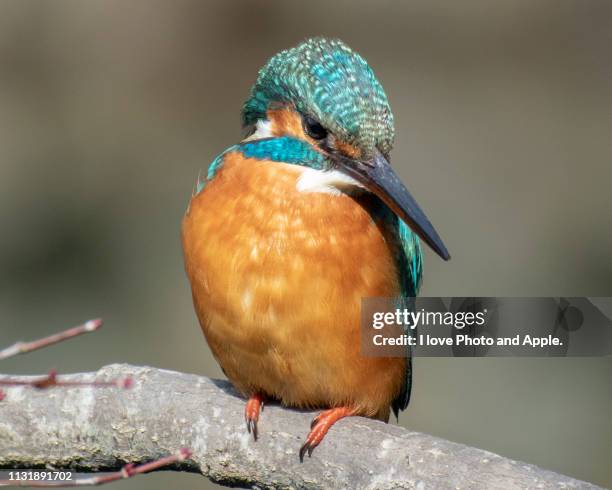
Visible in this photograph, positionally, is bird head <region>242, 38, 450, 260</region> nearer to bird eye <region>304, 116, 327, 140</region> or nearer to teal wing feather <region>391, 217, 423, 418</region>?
bird eye <region>304, 116, 327, 140</region>

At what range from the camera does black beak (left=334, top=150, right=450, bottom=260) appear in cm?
261

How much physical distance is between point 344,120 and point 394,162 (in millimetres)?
2916

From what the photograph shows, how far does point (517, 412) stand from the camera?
16.9ft

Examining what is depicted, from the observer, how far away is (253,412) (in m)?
2.73

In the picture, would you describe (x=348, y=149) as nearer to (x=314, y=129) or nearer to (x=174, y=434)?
(x=314, y=129)

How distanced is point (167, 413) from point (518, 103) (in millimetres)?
3657

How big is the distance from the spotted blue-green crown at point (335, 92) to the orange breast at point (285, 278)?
17cm

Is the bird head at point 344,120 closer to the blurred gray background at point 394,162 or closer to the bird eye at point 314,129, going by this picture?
the bird eye at point 314,129

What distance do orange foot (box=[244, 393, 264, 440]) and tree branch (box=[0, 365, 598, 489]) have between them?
0.02 metres

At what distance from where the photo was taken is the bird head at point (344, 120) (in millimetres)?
2609

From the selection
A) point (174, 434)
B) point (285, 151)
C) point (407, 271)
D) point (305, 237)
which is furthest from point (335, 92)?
point (174, 434)

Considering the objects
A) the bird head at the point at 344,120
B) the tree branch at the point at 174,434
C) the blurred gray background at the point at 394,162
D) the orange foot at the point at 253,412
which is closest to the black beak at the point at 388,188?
the bird head at the point at 344,120

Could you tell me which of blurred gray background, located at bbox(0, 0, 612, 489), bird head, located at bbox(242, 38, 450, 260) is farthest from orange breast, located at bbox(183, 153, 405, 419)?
blurred gray background, located at bbox(0, 0, 612, 489)

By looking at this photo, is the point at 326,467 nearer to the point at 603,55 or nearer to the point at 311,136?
the point at 311,136
